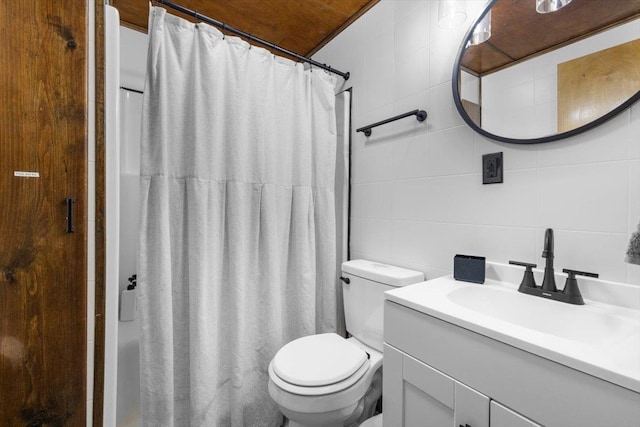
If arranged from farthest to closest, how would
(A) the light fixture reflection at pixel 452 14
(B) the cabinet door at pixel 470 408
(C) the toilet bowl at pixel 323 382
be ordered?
(A) the light fixture reflection at pixel 452 14, (C) the toilet bowl at pixel 323 382, (B) the cabinet door at pixel 470 408

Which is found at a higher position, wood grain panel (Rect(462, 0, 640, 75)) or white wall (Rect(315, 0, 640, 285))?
wood grain panel (Rect(462, 0, 640, 75))

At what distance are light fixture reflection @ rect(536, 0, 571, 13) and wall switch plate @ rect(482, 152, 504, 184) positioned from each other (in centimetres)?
49

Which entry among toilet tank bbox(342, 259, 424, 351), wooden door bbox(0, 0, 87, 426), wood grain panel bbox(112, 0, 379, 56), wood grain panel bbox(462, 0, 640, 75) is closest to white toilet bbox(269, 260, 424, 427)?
toilet tank bbox(342, 259, 424, 351)

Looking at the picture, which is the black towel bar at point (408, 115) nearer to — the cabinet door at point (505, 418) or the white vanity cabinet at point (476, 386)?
the white vanity cabinet at point (476, 386)

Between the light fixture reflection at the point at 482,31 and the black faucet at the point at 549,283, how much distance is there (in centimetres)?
78

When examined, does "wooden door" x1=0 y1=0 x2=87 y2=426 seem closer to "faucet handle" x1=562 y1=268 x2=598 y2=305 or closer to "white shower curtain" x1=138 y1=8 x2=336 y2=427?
"white shower curtain" x1=138 y1=8 x2=336 y2=427

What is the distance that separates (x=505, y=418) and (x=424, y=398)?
0.23 m

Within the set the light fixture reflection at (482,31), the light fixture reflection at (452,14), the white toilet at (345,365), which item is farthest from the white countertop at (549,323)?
the light fixture reflection at (452,14)

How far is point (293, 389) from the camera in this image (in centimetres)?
104

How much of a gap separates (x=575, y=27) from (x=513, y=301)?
902 mm

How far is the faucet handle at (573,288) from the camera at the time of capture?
2.70 ft

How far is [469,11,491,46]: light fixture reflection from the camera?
3.60 feet

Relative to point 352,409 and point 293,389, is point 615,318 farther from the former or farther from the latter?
point 293,389

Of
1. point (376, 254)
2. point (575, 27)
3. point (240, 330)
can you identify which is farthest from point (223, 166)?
point (575, 27)
